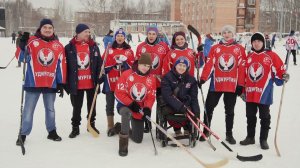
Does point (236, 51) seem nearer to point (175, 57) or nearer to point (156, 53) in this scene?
point (175, 57)

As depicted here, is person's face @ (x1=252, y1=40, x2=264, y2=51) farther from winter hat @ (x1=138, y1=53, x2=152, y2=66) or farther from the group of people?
winter hat @ (x1=138, y1=53, x2=152, y2=66)

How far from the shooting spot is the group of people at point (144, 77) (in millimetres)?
4426

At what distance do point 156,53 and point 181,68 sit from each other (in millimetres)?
732

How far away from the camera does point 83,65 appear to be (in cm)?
476

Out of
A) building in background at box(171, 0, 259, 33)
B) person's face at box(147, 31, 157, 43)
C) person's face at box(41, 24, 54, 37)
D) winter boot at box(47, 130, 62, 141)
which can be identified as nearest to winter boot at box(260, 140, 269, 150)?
person's face at box(147, 31, 157, 43)

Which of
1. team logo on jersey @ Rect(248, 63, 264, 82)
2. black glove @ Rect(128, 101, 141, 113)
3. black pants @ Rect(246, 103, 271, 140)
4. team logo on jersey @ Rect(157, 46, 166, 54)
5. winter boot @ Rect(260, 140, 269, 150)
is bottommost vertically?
winter boot @ Rect(260, 140, 269, 150)

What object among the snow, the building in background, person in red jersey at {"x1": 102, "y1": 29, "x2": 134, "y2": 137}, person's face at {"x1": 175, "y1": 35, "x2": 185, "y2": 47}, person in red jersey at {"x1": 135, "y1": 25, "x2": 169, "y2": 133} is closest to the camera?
the snow

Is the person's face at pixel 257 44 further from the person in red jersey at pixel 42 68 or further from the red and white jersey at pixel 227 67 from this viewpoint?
the person in red jersey at pixel 42 68

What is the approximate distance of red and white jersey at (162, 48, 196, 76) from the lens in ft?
15.9

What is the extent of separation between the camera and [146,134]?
5219 millimetres

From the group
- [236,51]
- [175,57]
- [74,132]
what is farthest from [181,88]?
[74,132]

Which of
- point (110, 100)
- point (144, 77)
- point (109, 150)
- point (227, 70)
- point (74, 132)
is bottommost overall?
point (109, 150)

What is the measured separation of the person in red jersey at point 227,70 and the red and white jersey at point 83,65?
1662 mm

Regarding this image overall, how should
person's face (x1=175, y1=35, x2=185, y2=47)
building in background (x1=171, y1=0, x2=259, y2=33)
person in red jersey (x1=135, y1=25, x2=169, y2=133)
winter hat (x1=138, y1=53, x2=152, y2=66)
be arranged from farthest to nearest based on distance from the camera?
1. building in background (x1=171, y1=0, x2=259, y2=33)
2. person in red jersey (x1=135, y1=25, x2=169, y2=133)
3. person's face (x1=175, y1=35, x2=185, y2=47)
4. winter hat (x1=138, y1=53, x2=152, y2=66)
